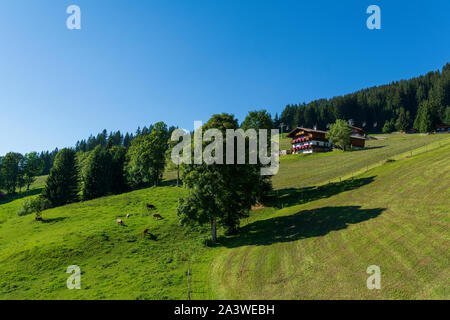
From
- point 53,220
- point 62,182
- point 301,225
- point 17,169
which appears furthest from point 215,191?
point 17,169

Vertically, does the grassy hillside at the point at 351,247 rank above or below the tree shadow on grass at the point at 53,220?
above

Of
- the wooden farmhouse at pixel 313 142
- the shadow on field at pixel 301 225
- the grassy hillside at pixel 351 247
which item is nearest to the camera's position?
the grassy hillside at pixel 351 247

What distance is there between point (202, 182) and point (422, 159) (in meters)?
44.7

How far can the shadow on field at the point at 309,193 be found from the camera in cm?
4394

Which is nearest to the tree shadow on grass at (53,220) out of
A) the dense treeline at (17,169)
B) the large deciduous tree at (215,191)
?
the large deciduous tree at (215,191)

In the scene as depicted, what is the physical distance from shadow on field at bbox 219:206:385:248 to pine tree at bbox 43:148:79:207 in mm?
63456

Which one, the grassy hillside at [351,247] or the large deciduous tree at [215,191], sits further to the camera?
the large deciduous tree at [215,191]

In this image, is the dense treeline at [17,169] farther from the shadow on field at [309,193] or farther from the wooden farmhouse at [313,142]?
the wooden farmhouse at [313,142]

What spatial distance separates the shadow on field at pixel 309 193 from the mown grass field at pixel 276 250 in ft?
1.37

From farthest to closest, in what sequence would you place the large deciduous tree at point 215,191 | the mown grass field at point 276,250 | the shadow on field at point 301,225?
the large deciduous tree at point 215,191, the shadow on field at point 301,225, the mown grass field at point 276,250

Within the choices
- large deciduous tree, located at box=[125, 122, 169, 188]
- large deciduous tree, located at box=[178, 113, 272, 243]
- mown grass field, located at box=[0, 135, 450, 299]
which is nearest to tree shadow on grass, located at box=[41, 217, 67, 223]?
mown grass field, located at box=[0, 135, 450, 299]
